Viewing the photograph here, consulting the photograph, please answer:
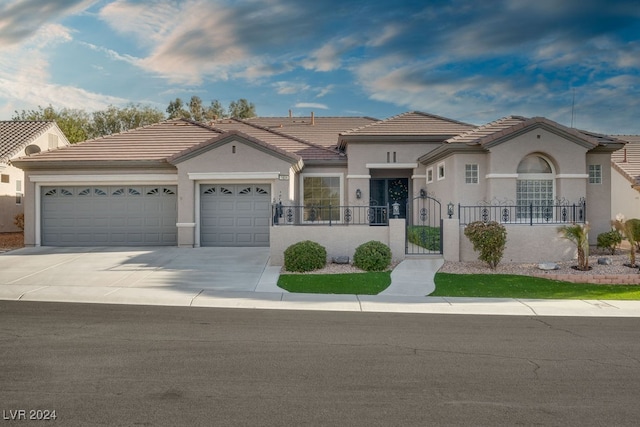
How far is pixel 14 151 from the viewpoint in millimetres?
25562

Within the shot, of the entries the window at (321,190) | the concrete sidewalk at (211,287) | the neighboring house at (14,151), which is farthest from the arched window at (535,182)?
the neighboring house at (14,151)

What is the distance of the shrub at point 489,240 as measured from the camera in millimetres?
14414

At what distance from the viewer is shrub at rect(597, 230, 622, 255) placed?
17.5 metres

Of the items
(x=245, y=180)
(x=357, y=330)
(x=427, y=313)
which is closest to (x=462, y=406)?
(x=357, y=330)

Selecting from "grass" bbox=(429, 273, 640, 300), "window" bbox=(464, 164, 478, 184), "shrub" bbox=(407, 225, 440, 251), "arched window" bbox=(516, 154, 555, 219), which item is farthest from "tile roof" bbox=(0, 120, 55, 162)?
"arched window" bbox=(516, 154, 555, 219)

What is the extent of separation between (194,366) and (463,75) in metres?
22.6

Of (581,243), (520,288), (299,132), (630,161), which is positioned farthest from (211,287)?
(630,161)

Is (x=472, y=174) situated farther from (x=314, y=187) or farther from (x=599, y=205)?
(x=314, y=187)

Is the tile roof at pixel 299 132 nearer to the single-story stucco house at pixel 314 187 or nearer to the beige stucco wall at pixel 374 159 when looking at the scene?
the single-story stucco house at pixel 314 187

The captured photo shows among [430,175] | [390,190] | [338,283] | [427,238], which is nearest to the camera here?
[338,283]

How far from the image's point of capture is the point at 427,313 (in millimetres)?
9969

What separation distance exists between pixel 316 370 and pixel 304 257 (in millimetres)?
8149

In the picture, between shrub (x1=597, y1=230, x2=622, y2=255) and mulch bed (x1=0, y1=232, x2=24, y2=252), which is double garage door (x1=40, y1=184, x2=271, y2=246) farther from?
shrub (x1=597, y1=230, x2=622, y2=255)

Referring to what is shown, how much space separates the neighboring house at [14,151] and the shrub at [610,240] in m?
25.9
